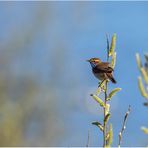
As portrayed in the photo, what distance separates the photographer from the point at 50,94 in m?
14.0

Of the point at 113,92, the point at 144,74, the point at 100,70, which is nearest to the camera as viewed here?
the point at 144,74

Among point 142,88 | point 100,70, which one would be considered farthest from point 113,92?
point 100,70

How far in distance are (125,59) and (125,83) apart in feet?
23.0

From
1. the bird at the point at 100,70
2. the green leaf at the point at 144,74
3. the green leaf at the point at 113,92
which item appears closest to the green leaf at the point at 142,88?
the green leaf at the point at 144,74

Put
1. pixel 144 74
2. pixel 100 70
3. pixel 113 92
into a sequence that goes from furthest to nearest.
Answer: pixel 100 70, pixel 113 92, pixel 144 74

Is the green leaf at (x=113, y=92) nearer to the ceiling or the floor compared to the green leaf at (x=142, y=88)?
nearer to the ceiling

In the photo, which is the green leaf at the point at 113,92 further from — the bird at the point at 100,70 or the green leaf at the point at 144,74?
the bird at the point at 100,70

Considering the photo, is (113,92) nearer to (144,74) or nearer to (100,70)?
(144,74)

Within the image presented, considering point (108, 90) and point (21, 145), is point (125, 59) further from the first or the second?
point (108, 90)

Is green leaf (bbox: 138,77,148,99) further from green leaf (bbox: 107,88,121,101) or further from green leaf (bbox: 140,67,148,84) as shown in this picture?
green leaf (bbox: 107,88,121,101)

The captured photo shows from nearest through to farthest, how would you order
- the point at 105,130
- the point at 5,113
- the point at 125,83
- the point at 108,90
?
the point at 105,130, the point at 108,90, the point at 5,113, the point at 125,83

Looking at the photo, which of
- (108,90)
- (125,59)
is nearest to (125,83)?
(125,59)

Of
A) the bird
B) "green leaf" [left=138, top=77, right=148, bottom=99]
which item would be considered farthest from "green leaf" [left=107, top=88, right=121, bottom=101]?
the bird

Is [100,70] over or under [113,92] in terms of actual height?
over
